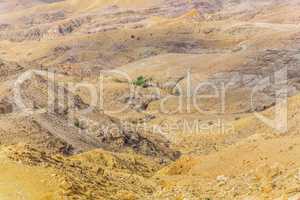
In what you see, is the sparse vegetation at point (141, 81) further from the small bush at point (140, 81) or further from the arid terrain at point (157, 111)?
the arid terrain at point (157, 111)

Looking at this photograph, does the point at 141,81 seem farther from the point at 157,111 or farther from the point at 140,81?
the point at 157,111

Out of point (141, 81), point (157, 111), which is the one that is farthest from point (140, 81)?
point (157, 111)

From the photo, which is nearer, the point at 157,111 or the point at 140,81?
the point at 157,111

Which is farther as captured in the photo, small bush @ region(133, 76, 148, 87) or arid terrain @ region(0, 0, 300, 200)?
small bush @ region(133, 76, 148, 87)

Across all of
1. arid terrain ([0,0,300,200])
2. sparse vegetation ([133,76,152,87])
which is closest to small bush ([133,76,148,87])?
sparse vegetation ([133,76,152,87])

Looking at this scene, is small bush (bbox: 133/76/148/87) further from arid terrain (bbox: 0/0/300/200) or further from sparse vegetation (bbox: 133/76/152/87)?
arid terrain (bbox: 0/0/300/200)

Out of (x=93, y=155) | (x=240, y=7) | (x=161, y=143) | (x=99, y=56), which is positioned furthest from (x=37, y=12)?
(x=93, y=155)

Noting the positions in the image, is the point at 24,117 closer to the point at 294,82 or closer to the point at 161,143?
the point at 161,143

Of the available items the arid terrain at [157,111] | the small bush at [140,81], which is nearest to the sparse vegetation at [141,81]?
the small bush at [140,81]
